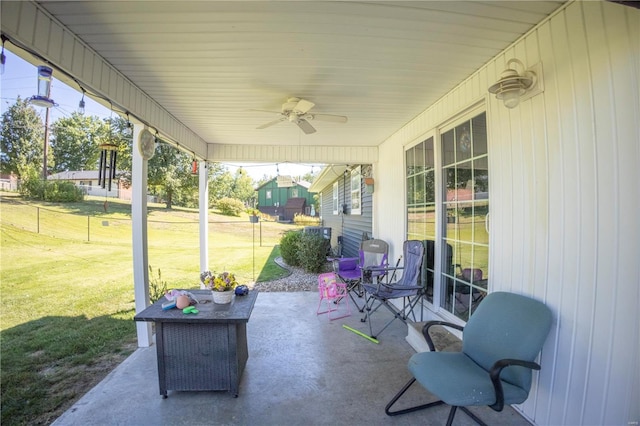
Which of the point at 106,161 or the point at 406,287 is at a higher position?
the point at 106,161

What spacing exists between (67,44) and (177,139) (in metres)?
2.03

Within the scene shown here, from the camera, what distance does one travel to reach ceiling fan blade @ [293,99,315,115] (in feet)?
8.99

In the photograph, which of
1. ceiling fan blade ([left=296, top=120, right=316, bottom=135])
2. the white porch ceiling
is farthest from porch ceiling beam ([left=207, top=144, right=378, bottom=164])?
ceiling fan blade ([left=296, top=120, right=316, bottom=135])

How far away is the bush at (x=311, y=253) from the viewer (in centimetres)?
664

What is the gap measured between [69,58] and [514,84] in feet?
9.66

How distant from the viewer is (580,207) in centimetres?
153

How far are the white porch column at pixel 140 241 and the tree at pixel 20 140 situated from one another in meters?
8.67

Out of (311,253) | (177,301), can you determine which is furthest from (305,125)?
(311,253)

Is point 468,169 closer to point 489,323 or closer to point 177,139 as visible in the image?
point 489,323

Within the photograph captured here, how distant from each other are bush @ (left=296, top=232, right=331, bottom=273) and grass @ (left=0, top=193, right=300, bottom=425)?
0.62 metres

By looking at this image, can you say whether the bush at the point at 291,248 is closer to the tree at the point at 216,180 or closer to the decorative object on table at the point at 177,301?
the decorative object on table at the point at 177,301

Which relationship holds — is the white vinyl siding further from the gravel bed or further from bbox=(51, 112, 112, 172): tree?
bbox=(51, 112, 112, 172): tree

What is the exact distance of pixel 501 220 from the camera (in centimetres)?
216

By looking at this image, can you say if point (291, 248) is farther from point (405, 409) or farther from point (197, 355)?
point (405, 409)
